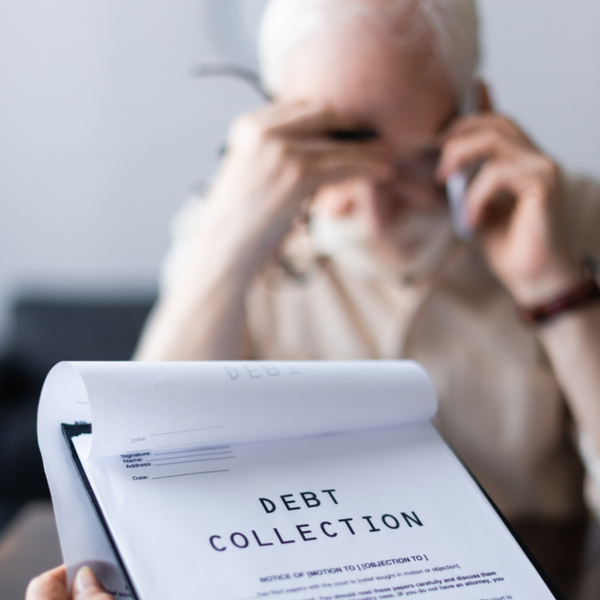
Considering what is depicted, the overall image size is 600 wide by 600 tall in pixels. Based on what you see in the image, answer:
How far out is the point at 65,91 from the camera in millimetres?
2018

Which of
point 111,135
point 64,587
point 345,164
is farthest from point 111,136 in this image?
point 64,587

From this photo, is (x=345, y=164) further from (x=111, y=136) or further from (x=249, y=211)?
(x=111, y=136)

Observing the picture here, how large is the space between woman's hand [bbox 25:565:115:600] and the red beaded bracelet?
69cm

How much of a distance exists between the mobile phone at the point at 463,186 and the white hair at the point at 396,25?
3 centimetres

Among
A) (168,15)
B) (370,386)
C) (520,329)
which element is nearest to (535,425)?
(520,329)

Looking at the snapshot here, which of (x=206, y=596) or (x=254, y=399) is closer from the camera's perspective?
(x=206, y=596)

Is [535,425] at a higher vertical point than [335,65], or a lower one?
lower

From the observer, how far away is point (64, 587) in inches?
16.3

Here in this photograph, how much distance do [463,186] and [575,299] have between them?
226mm

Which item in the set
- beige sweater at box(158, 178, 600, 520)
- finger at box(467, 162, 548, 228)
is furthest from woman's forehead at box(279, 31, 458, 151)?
beige sweater at box(158, 178, 600, 520)

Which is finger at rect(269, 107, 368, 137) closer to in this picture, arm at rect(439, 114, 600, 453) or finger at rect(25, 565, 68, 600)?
arm at rect(439, 114, 600, 453)

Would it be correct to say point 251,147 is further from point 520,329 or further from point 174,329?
point 520,329

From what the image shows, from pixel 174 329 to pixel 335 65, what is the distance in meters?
0.41

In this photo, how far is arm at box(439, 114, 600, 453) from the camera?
842 millimetres
